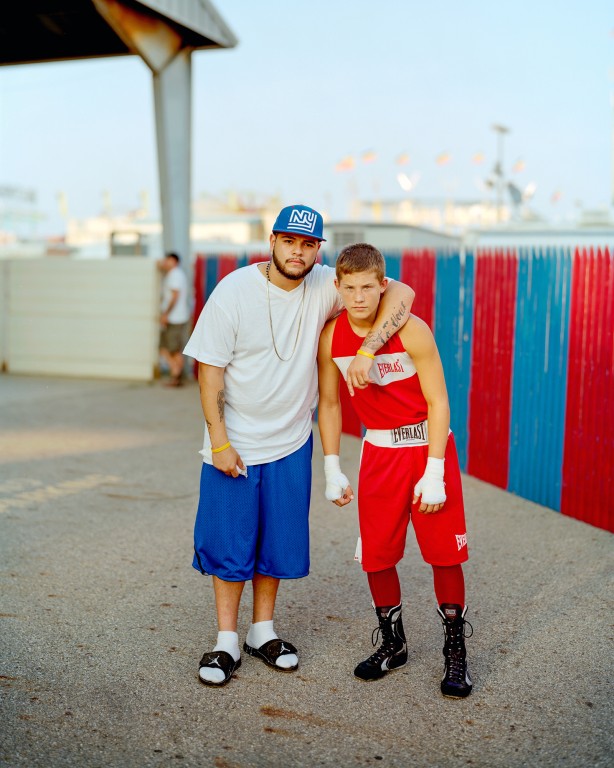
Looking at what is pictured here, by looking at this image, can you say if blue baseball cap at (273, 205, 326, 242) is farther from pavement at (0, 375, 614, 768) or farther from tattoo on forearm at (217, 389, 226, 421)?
pavement at (0, 375, 614, 768)

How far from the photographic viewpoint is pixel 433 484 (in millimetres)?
3646

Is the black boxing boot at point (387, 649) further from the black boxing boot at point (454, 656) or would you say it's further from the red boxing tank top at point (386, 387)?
the red boxing tank top at point (386, 387)

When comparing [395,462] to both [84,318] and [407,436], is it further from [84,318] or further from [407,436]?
[84,318]

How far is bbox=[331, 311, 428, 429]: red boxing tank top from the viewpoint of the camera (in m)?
3.79

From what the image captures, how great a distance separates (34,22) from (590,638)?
1253cm

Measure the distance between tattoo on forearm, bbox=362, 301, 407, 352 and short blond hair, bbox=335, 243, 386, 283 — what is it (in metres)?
0.15

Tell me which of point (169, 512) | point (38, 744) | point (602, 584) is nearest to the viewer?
point (38, 744)

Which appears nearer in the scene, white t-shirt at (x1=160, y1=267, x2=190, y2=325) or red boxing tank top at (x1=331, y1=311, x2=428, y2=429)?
red boxing tank top at (x1=331, y1=311, x2=428, y2=429)

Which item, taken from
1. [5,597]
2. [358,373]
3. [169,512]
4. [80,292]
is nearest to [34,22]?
[80,292]

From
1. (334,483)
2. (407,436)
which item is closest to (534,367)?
(407,436)

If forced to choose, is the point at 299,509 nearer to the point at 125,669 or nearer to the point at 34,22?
the point at 125,669

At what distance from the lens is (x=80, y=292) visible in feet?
49.6

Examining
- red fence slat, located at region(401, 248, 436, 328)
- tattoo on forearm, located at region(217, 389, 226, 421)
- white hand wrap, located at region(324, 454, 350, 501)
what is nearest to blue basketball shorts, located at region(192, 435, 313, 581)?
white hand wrap, located at region(324, 454, 350, 501)

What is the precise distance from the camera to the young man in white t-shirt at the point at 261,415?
3.82 meters
